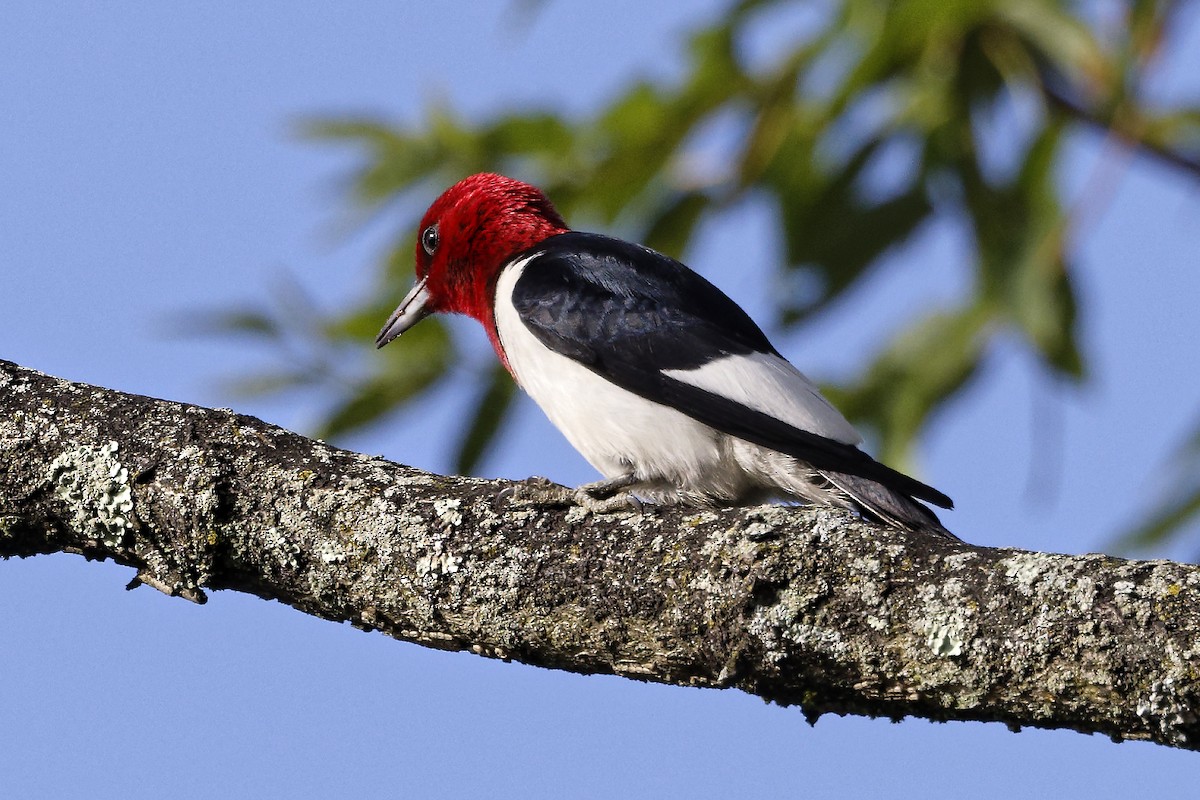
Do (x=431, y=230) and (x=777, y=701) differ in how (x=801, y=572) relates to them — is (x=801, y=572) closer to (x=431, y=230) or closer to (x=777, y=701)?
(x=777, y=701)

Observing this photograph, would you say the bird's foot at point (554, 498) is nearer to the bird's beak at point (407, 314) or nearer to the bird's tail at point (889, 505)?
the bird's tail at point (889, 505)

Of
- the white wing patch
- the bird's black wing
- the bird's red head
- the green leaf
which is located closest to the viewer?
the white wing patch

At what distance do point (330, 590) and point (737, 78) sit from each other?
2039 mm

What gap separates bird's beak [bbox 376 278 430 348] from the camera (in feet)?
15.1

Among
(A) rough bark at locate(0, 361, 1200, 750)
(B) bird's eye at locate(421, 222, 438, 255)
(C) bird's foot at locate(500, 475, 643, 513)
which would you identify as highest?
(B) bird's eye at locate(421, 222, 438, 255)

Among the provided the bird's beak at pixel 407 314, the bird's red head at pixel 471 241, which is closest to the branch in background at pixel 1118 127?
the bird's red head at pixel 471 241

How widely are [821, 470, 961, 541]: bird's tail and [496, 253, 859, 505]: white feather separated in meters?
0.21

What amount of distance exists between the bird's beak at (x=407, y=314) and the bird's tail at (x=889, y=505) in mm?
1739

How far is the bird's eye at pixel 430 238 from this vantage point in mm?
4781

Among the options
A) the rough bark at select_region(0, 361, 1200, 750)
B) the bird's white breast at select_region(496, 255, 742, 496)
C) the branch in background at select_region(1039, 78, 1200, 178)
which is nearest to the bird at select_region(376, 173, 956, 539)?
the bird's white breast at select_region(496, 255, 742, 496)

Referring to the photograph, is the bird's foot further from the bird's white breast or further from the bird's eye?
the bird's eye

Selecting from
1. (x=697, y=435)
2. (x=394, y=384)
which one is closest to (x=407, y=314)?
(x=394, y=384)

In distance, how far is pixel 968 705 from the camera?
2248 mm

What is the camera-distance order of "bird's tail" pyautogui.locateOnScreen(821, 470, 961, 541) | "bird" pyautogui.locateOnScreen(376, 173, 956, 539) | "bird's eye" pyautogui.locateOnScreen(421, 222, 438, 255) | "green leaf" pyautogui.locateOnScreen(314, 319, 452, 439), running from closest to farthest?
"bird's tail" pyautogui.locateOnScreen(821, 470, 961, 541), "bird" pyautogui.locateOnScreen(376, 173, 956, 539), "green leaf" pyautogui.locateOnScreen(314, 319, 452, 439), "bird's eye" pyautogui.locateOnScreen(421, 222, 438, 255)
